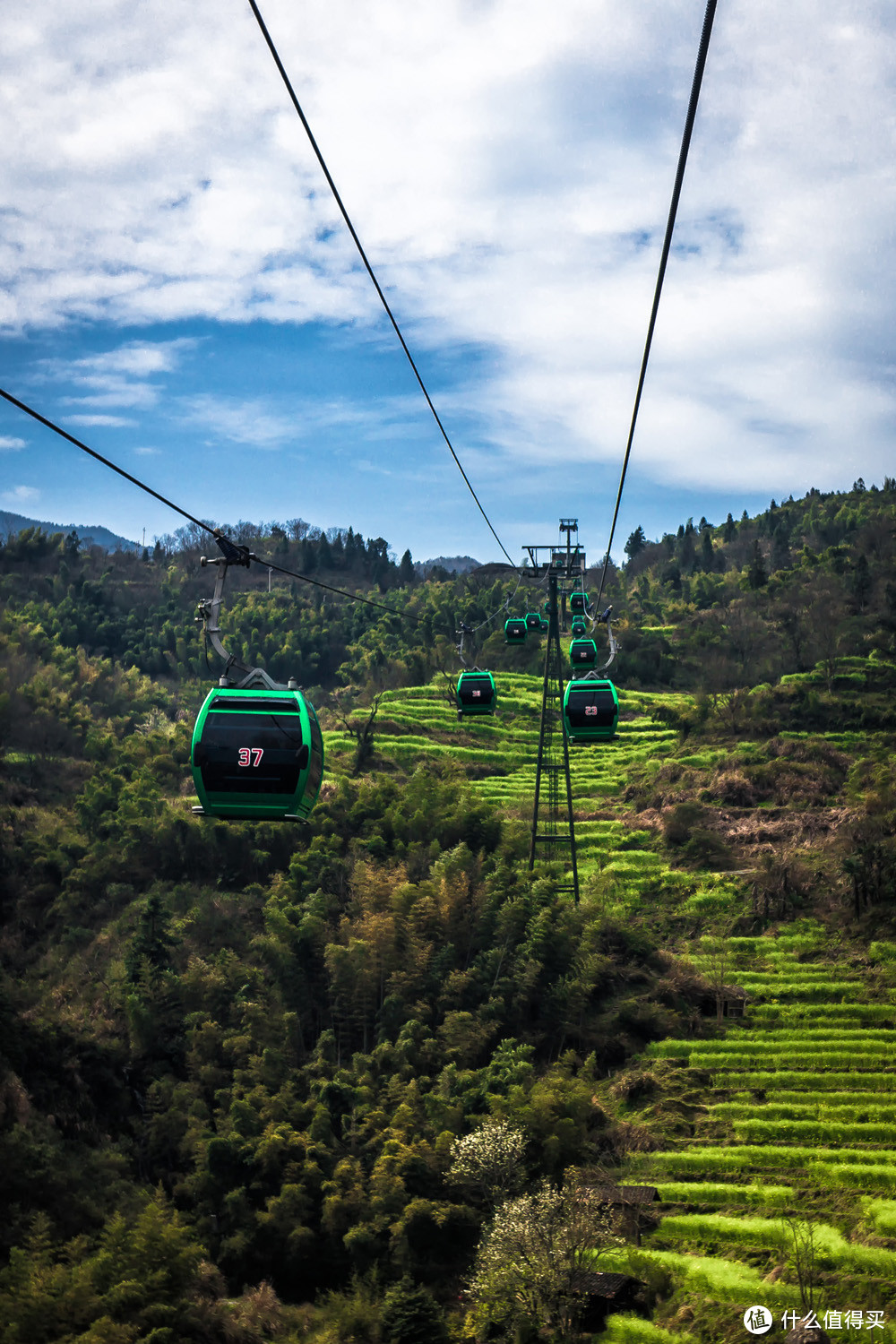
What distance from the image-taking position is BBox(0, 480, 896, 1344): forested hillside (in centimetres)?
2309

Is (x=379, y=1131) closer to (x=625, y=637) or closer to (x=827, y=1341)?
(x=827, y=1341)

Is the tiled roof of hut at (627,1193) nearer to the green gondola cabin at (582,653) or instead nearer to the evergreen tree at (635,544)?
the green gondola cabin at (582,653)

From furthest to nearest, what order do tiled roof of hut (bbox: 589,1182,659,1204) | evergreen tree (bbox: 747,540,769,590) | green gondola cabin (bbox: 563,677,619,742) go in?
1. evergreen tree (bbox: 747,540,769,590)
2. tiled roof of hut (bbox: 589,1182,659,1204)
3. green gondola cabin (bbox: 563,677,619,742)

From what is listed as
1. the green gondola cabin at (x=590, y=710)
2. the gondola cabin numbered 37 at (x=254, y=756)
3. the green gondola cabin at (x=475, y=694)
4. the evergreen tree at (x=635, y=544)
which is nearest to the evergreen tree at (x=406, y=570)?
the evergreen tree at (x=635, y=544)

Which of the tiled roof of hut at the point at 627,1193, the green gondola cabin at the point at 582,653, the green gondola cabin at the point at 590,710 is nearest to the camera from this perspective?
the green gondola cabin at the point at 590,710

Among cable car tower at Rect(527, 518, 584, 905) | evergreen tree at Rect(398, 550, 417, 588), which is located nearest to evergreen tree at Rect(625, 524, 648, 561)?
evergreen tree at Rect(398, 550, 417, 588)

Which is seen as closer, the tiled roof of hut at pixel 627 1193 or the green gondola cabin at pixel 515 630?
the tiled roof of hut at pixel 627 1193

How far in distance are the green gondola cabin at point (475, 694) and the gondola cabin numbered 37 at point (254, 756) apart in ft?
57.9

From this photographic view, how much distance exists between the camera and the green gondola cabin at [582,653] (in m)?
28.3

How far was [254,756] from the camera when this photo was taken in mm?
11219

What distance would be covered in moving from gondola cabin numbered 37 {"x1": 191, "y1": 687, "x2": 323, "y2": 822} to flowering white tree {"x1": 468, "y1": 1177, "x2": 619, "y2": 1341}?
14494mm

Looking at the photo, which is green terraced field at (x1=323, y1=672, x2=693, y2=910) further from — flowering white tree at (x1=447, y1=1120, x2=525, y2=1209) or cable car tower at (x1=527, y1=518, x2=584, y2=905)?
flowering white tree at (x1=447, y1=1120, x2=525, y2=1209)

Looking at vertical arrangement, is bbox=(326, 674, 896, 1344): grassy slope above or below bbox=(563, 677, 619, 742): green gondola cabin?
below

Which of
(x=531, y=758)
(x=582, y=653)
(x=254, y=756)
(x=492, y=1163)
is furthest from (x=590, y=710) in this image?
(x=531, y=758)
